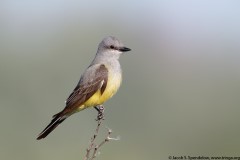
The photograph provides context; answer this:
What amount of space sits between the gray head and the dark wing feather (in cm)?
47

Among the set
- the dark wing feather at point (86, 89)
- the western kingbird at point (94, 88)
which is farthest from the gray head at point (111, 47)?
the dark wing feather at point (86, 89)

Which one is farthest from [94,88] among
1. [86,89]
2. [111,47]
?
[111,47]

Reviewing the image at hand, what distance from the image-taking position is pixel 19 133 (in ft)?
49.6

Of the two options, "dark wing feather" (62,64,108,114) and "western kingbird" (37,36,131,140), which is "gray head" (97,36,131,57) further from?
"dark wing feather" (62,64,108,114)

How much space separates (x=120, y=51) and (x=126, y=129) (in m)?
7.86

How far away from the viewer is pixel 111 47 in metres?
9.16

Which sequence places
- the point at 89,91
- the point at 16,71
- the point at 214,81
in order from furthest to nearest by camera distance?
the point at 214,81, the point at 16,71, the point at 89,91

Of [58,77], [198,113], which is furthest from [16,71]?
[198,113]

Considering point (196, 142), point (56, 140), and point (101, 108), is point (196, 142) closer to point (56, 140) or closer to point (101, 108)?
point (56, 140)

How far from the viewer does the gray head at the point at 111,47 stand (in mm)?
9117

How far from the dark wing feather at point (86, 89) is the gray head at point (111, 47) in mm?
469

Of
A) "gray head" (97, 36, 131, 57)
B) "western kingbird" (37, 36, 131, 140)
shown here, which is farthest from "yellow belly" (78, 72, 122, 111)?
"gray head" (97, 36, 131, 57)

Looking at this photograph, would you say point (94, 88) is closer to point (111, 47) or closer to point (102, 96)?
point (102, 96)

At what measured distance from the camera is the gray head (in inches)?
A: 359
